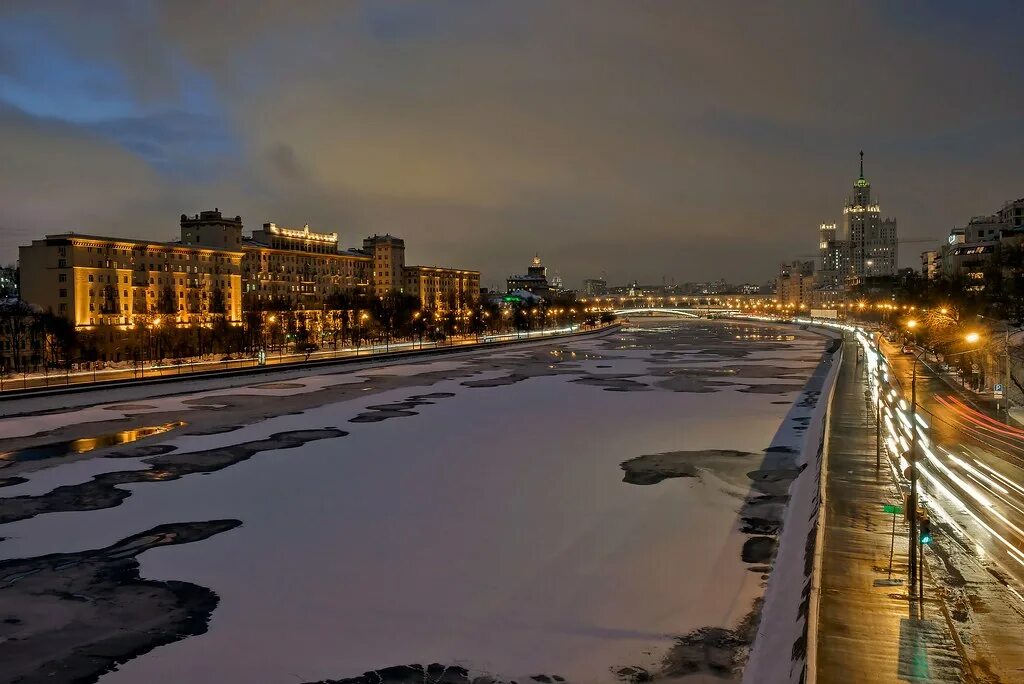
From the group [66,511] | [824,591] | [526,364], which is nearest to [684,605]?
[824,591]

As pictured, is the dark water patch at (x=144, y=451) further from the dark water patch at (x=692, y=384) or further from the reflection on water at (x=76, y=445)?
the dark water patch at (x=692, y=384)

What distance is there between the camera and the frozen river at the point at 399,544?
416 inches

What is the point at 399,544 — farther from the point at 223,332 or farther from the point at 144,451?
the point at 223,332

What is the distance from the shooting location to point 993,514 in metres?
14.8

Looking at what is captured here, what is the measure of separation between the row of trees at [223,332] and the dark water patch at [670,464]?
44.5 m

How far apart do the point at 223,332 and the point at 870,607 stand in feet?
248

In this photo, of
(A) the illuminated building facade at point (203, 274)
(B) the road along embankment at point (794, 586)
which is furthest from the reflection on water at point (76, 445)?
(A) the illuminated building facade at point (203, 274)

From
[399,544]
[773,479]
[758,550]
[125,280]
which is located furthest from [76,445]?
[125,280]

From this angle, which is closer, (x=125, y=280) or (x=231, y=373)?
(x=231, y=373)

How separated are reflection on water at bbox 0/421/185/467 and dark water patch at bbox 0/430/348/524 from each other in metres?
3.95

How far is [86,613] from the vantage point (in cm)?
1184

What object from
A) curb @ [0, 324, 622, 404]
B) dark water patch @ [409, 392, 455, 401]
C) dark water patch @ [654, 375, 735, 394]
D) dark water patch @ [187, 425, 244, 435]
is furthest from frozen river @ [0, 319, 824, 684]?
dark water patch @ [654, 375, 735, 394]

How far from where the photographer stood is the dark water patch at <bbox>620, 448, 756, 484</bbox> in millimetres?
20781

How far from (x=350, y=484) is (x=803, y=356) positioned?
52946 millimetres
